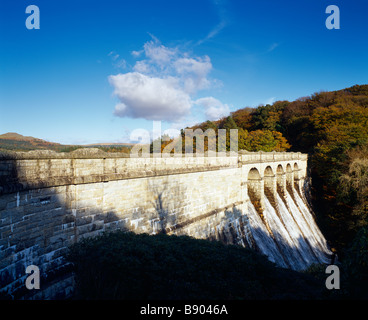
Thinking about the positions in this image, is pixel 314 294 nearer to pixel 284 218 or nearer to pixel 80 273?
pixel 80 273

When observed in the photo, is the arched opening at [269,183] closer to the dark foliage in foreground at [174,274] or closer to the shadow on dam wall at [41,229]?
the dark foliage in foreground at [174,274]

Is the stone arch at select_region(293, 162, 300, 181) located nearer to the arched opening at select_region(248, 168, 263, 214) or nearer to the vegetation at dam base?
the arched opening at select_region(248, 168, 263, 214)

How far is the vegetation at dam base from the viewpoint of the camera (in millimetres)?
3826

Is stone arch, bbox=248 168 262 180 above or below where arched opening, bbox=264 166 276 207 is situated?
above

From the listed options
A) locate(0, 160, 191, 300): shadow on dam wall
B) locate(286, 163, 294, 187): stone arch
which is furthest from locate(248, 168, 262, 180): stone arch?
locate(0, 160, 191, 300): shadow on dam wall

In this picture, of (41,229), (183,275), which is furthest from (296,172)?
(41,229)

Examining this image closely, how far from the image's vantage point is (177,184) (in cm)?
939

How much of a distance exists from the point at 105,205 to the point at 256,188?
43.9ft

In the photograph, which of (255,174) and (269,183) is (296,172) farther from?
(255,174)

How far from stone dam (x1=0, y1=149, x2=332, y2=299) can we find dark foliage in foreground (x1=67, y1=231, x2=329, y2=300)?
33.8 inches

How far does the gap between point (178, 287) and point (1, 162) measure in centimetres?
384

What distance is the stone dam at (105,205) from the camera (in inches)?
174

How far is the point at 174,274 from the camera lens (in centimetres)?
425

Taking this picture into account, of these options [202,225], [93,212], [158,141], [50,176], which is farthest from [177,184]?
[158,141]
